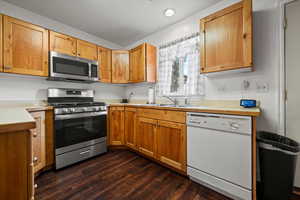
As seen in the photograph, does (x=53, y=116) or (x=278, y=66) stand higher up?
(x=278, y=66)

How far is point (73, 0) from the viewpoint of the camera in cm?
196

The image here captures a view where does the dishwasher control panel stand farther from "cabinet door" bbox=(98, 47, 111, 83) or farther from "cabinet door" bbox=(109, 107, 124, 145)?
"cabinet door" bbox=(98, 47, 111, 83)

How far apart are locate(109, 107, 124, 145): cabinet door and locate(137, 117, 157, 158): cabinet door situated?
51cm

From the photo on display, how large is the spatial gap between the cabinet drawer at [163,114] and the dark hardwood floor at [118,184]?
0.77 metres

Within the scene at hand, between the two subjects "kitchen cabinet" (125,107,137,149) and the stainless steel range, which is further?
"kitchen cabinet" (125,107,137,149)

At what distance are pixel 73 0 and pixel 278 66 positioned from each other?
2936 mm

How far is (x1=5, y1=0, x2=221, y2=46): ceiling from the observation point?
200 centimetres

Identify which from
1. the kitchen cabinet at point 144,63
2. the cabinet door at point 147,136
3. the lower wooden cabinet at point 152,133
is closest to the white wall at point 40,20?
the kitchen cabinet at point 144,63

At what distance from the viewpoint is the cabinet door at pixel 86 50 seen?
2.52 meters

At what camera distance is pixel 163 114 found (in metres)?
1.96

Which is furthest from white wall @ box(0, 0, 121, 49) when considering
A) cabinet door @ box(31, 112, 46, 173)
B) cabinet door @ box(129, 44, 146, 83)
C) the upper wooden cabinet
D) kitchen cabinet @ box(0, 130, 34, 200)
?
kitchen cabinet @ box(0, 130, 34, 200)

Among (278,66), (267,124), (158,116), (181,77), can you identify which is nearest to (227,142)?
(267,124)

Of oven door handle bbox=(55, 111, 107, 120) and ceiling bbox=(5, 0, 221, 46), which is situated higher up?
ceiling bbox=(5, 0, 221, 46)

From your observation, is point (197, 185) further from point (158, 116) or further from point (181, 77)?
point (181, 77)
